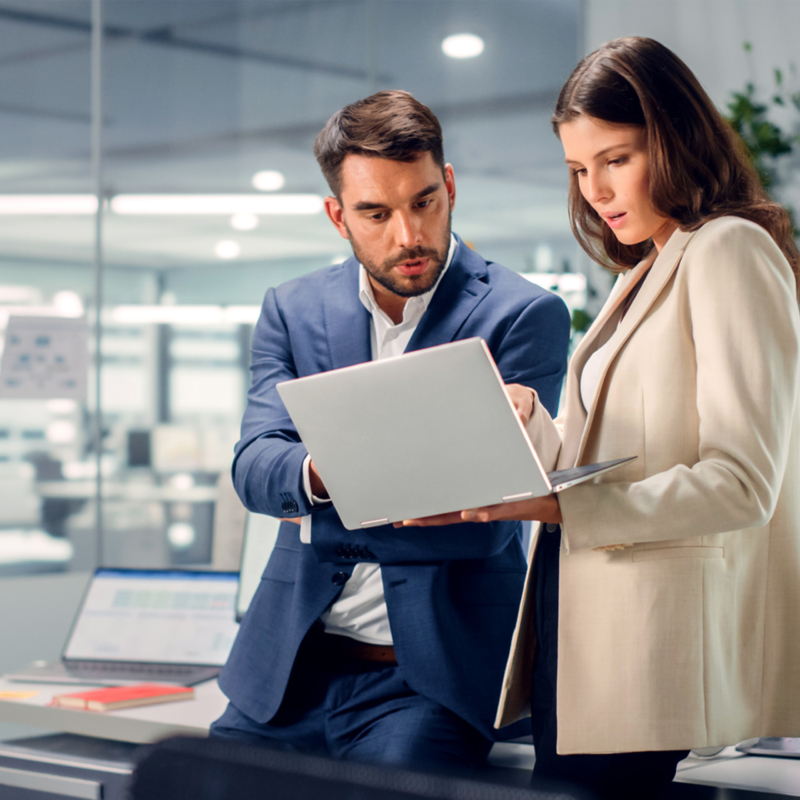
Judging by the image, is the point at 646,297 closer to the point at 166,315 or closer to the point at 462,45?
the point at 166,315

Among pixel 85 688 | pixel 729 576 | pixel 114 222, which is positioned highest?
pixel 114 222

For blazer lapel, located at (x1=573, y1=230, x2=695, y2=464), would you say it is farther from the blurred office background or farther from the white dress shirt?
the blurred office background

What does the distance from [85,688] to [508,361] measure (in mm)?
1126

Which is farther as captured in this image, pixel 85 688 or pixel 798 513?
pixel 85 688

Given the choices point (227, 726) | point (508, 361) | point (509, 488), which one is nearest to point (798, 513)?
point (509, 488)

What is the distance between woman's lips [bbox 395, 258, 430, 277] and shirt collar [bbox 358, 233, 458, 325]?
1.4 inches

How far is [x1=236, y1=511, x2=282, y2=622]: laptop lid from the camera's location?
2.05 m

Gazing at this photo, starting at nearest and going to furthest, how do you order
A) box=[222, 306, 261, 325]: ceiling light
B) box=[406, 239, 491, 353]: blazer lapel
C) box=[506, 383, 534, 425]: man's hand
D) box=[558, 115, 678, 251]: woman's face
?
box=[558, 115, 678, 251]: woman's face < box=[506, 383, 534, 425]: man's hand < box=[406, 239, 491, 353]: blazer lapel < box=[222, 306, 261, 325]: ceiling light

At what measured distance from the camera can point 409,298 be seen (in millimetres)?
1500

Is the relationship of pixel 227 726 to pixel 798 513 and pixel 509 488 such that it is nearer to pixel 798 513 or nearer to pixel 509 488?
pixel 509 488

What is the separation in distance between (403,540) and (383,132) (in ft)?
2.08

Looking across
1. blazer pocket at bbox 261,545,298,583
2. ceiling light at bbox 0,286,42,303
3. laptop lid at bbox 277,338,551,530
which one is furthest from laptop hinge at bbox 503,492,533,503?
ceiling light at bbox 0,286,42,303

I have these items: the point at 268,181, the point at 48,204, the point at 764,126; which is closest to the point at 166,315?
the point at 48,204

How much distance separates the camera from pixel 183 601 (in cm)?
204
